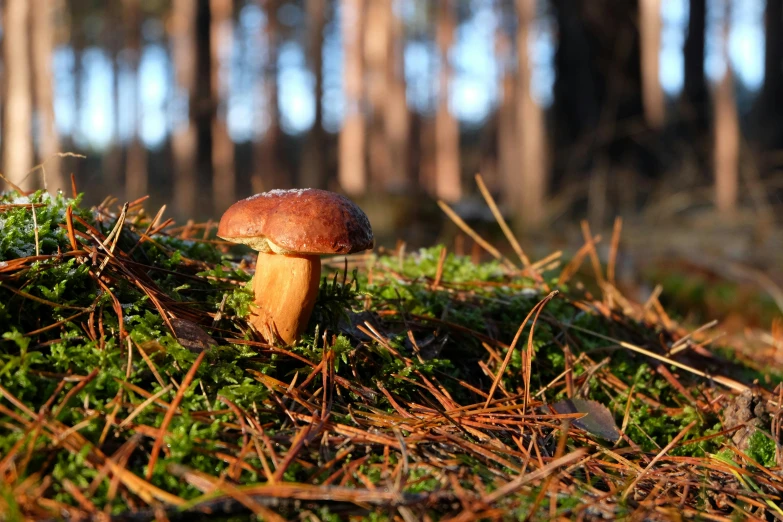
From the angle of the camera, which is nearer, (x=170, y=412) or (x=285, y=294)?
(x=170, y=412)

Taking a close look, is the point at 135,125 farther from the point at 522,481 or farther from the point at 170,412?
the point at 522,481

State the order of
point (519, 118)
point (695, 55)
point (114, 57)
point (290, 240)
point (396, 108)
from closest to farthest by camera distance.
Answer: point (290, 240) < point (519, 118) < point (695, 55) < point (396, 108) < point (114, 57)

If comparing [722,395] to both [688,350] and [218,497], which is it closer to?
[688,350]

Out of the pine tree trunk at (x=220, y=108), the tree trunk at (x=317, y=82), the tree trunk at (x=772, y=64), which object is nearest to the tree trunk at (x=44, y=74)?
the tree trunk at (x=317, y=82)

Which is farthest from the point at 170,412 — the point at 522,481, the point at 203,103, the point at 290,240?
the point at 203,103

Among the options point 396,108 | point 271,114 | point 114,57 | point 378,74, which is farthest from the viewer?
point 114,57

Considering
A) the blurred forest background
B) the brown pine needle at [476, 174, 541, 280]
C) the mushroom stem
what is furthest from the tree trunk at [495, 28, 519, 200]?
the mushroom stem

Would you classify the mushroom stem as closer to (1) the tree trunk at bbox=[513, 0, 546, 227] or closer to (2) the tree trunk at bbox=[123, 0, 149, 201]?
(1) the tree trunk at bbox=[513, 0, 546, 227]
